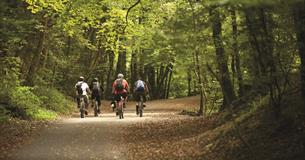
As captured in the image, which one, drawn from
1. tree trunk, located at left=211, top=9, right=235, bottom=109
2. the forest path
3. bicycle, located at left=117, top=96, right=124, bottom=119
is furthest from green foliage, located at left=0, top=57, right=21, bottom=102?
tree trunk, located at left=211, top=9, right=235, bottom=109

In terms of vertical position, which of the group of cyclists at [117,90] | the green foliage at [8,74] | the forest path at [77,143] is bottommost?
the forest path at [77,143]

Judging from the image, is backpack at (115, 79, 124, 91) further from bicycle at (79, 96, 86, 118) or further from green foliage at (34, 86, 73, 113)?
green foliage at (34, 86, 73, 113)

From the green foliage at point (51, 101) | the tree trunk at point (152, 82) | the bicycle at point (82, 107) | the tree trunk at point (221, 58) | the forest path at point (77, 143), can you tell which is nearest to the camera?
the forest path at point (77, 143)

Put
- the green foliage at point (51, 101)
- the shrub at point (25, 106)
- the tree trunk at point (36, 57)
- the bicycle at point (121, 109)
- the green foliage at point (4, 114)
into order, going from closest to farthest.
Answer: the green foliage at point (4, 114) < the shrub at point (25, 106) < the bicycle at point (121, 109) < the green foliage at point (51, 101) < the tree trunk at point (36, 57)

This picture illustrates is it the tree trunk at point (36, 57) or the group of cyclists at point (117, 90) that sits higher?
the tree trunk at point (36, 57)

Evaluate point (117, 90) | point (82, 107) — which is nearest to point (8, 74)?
point (82, 107)

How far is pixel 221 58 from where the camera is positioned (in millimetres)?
15133

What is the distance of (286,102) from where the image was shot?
11.0 meters

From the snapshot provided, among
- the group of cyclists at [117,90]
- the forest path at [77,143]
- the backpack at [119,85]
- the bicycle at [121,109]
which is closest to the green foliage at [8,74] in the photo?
the group of cyclists at [117,90]

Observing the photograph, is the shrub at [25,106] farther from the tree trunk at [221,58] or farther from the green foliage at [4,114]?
the tree trunk at [221,58]

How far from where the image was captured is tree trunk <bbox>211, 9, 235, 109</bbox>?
549 inches

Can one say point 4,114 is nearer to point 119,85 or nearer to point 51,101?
point 119,85

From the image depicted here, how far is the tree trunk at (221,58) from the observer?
14.0 m

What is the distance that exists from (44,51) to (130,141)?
17.3 metres
